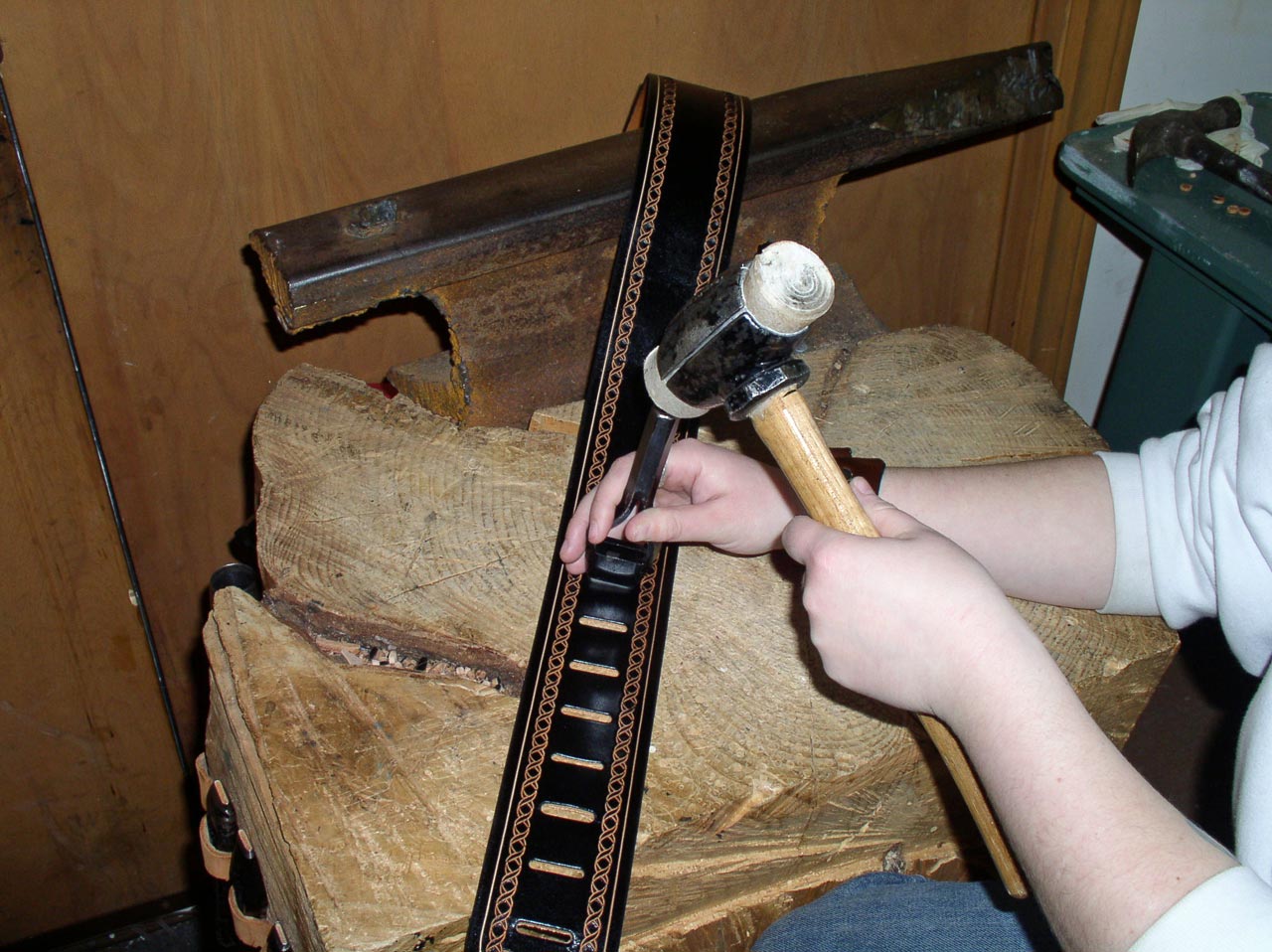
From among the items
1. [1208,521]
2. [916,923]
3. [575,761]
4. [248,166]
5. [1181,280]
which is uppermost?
[248,166]

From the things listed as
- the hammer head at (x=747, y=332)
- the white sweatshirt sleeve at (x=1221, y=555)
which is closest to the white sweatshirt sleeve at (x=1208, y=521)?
the white sweatshirt sleeve at (x=1221, y=555)

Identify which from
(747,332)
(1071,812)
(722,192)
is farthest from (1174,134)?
(1071,812)

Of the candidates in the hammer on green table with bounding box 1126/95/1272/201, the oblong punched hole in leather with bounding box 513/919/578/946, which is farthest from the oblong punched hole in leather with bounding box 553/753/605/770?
the hammer on green table with bounding box 1126/95/1272/201

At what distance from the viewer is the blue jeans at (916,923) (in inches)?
37.9

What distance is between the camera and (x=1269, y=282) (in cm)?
146

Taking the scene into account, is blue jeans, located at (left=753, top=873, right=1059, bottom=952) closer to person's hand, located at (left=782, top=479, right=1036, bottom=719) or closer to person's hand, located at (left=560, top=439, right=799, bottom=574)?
person's hand, located at (left=782, top=479, right=1036, bottom=719)

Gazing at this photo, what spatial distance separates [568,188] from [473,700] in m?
0.65

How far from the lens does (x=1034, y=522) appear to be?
1.10 m

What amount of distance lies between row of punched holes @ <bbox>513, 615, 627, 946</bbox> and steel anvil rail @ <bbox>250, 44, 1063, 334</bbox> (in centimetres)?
46

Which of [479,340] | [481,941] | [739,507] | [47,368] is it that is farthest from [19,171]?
[481,941]

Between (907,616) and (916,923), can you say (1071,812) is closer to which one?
(907,616)

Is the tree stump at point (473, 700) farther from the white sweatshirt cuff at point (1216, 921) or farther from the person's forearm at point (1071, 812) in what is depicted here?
the white sweatshirt cuff at point (1216, 921)

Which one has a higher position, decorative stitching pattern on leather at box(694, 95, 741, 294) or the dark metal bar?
decorative stitching pattern on leather at box(694, 95, 741, 294)

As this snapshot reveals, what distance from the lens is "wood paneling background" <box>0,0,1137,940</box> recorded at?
148cm
